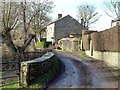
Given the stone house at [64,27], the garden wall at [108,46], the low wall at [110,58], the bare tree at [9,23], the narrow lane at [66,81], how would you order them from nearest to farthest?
the narrow lane at [66,81], the low wall at [110,58], the garden wall at [108,46], the bare tree at [9,23], the stone house at [64,27]

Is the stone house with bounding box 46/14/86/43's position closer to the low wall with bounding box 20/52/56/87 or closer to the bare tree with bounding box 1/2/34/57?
the bare tree with bounding box 1/2/34/57

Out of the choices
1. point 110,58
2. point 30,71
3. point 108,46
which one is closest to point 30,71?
point 30,71

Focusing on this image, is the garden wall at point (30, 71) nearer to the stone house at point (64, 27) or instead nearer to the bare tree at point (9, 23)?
the bare tree at point (9, 23)

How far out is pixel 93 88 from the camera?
36.9 ft

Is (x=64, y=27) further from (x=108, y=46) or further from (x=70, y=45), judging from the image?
(x=108, y=46)

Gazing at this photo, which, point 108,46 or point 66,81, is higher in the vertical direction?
point 108,46

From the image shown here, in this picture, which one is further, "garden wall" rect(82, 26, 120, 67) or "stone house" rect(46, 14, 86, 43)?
"stone house" rect(46, 14, 86, 43)

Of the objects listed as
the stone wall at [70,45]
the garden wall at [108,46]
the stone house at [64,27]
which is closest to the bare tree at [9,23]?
the garden wall at [108,46]

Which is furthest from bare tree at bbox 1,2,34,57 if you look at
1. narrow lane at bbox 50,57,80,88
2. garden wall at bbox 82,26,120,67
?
narrow lane at bbox 50,57,80,88

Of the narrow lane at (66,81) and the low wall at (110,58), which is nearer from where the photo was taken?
the narrow lane at (66,81)

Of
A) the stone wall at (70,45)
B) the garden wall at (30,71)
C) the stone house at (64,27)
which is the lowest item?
the garden wall at (30,71)

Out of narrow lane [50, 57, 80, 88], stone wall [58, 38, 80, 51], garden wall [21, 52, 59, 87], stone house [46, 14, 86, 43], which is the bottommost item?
narrow lane [50, 57, 80, 88]

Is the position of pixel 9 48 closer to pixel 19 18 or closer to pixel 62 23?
pixel 19 18

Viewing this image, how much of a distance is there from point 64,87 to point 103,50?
463 inches
